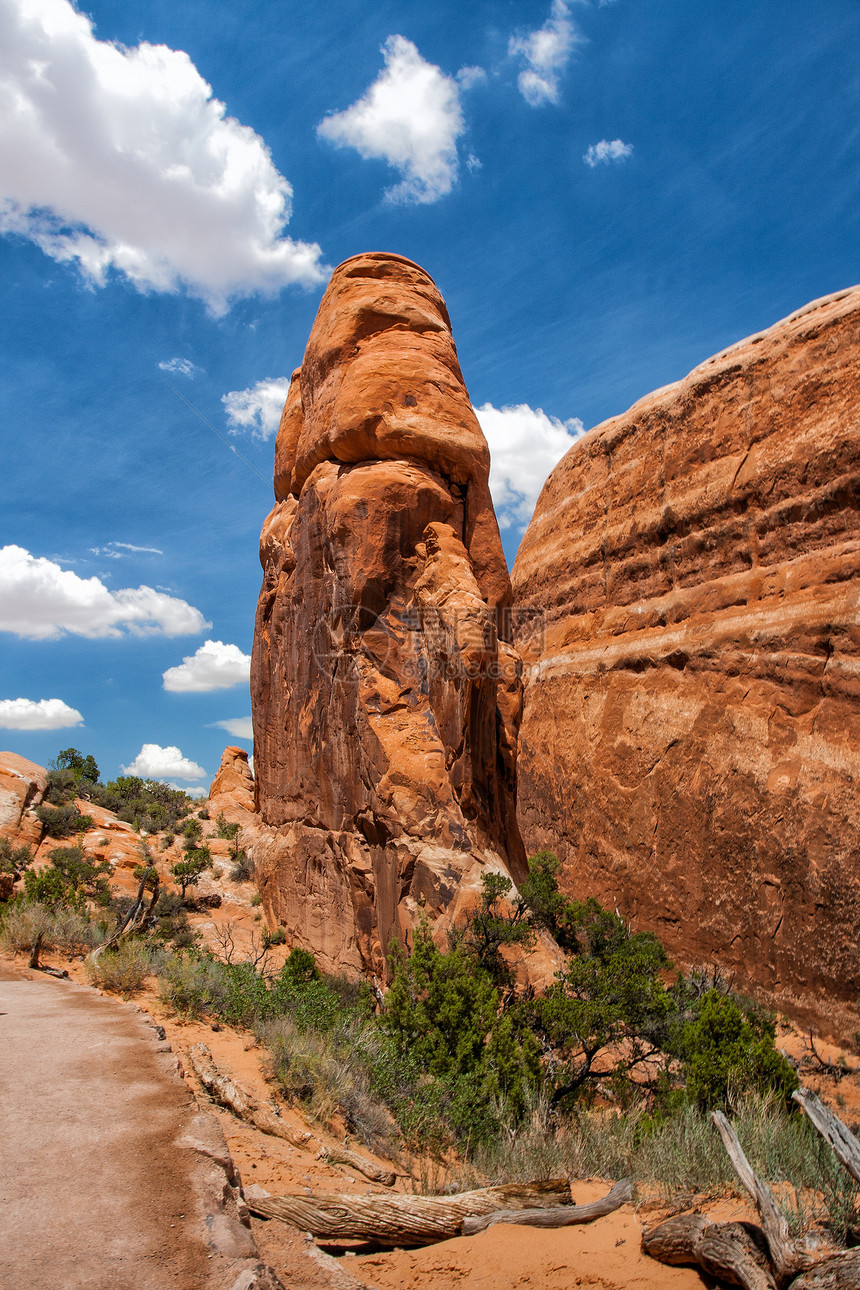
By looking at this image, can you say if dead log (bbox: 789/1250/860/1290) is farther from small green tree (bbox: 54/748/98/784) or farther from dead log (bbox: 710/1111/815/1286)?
small green tree (bbox: 54/748/98/784)

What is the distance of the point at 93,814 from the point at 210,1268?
17487 millimetres

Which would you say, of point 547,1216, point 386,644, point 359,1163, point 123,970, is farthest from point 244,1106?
point 386,644

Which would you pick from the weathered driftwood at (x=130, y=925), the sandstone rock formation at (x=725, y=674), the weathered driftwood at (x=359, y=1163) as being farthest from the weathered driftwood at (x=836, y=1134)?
the sandstone rock formation at (x=725, y=674)

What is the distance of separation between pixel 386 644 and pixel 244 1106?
6.74 metres

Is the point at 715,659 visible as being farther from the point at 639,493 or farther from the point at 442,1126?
the point at 442,1126

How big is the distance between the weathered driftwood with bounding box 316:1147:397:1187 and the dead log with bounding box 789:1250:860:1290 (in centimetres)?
310

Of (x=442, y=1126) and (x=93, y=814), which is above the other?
(x=93, y=814)

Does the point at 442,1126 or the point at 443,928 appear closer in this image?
the point at 442,1126

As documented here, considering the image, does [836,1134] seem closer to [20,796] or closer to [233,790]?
[20,796]

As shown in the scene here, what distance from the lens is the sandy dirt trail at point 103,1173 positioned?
3199mm

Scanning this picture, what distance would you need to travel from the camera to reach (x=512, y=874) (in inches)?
478

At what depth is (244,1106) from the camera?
5.98m

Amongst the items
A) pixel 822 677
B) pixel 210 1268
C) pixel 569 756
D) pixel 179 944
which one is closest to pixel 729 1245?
pixel 210 1268

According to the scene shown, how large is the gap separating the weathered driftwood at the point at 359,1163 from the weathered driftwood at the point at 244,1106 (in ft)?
0.70
